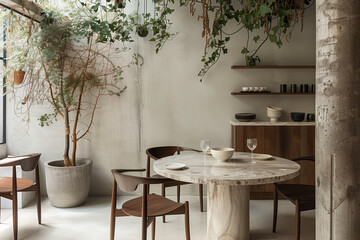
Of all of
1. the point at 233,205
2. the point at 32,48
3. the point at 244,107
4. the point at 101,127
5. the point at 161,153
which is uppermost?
the point at 32,48

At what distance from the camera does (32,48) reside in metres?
3.92

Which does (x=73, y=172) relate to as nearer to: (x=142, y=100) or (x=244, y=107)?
(x=142, y=100)

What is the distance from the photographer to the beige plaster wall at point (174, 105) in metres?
4.48

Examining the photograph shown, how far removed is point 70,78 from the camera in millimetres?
4234

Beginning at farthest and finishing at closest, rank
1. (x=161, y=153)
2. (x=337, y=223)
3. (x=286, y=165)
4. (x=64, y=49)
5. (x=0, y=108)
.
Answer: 1. (x=0, y=108)
2. (x=64, y=49)
3. (x=161, y=153)
4. (x=286, y=165)
5. (x=337, y=223)

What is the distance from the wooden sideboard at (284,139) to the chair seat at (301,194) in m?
1.04

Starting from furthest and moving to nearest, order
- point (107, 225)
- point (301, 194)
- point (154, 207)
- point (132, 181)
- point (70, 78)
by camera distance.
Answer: point (70, 78), point (107, 225), point (301, 194), point (154, 207), point (132, 181)

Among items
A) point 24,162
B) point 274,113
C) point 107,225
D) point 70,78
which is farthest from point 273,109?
point 24,162

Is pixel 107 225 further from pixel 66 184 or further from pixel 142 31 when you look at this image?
pixel 142 31

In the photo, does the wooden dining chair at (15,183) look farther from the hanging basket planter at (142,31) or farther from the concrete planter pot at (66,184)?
the hanging basket planter at (142,31)

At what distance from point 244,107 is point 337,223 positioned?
3245mm

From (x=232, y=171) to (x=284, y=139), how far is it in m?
1.91

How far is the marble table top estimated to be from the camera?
2244mm

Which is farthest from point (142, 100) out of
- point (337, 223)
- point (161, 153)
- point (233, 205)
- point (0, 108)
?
point (337, 223)
